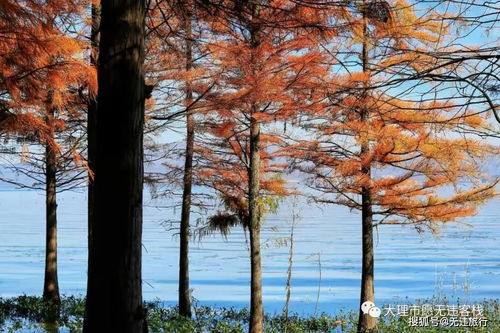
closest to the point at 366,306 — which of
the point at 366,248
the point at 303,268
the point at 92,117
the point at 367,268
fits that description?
the point at 367,268

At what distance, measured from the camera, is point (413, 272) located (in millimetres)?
36500

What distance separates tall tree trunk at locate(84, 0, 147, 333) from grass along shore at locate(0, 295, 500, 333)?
7.91 metres

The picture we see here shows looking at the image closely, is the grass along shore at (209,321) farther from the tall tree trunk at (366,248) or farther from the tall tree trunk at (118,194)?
the tall tree trunk at (118,194)

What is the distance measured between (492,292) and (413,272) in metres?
9.06

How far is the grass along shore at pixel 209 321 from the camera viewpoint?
13.4 metres

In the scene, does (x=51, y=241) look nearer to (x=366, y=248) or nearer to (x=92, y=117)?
(x=92, y=117)

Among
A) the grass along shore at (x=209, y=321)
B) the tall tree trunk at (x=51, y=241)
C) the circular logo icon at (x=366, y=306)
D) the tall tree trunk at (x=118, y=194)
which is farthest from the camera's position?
the tall tree trunk at (x=51, y=241)

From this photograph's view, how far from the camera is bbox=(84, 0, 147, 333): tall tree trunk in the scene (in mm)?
4852

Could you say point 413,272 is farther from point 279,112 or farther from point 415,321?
point 279,112

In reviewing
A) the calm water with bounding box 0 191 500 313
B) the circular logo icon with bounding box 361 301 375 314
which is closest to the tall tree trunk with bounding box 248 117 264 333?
the calm water with bounding box 0 191 500 313

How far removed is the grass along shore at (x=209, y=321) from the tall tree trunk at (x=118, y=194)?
7908mm

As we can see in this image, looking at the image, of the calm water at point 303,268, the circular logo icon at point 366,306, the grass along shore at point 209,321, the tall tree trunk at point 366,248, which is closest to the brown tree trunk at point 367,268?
the tall tree trunk at point 366,248

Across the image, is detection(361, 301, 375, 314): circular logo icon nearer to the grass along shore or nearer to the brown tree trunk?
the brown tree trunk

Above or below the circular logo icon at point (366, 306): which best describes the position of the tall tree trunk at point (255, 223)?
above
